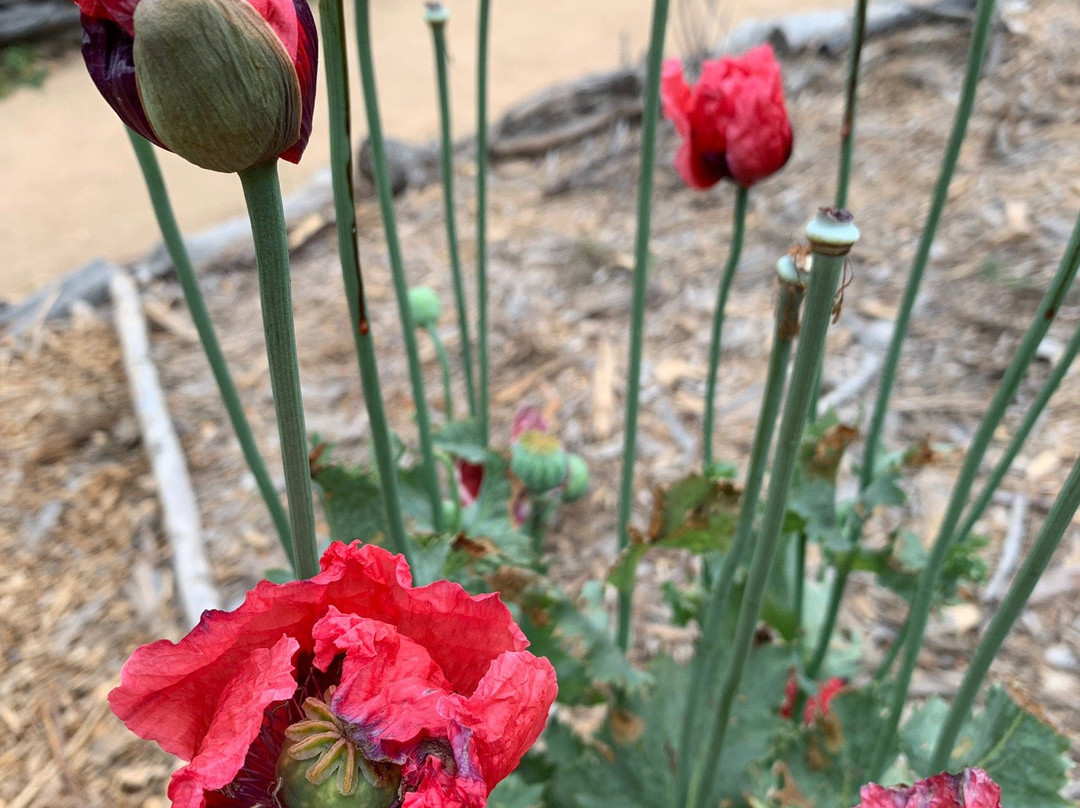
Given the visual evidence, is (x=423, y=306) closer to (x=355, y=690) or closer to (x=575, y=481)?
(x=575, y=481)

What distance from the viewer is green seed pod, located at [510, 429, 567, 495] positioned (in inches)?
41.1

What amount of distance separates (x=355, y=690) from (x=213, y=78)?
231mm

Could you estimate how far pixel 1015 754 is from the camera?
2.19 feet

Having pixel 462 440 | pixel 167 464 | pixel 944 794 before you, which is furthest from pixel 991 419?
pixel 167 464

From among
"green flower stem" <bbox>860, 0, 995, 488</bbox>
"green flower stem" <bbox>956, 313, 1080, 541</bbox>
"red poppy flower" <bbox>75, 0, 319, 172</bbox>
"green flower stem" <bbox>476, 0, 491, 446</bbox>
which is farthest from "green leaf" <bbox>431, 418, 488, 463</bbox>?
"red poppy flower" <bbox>75, 0, 319, 172</bbox>

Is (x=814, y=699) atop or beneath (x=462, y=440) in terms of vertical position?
beneath

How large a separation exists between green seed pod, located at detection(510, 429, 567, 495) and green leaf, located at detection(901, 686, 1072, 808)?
0.47 meters

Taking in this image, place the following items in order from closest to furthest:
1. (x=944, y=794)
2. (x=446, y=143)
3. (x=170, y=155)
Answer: (x=944, y=794) → (x=446, y=143) → (x=170, y=155)

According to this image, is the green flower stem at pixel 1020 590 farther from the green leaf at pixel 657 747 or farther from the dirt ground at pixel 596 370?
the dirt ground at pixel 596 370

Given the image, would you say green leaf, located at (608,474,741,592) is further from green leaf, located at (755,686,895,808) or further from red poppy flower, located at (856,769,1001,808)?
red poppy flower, located at (856,769,1001,808)

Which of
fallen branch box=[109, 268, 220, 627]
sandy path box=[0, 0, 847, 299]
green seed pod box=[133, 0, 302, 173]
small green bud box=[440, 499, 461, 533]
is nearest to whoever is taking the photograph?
green seed pod box=[133, 0, 302, 173]

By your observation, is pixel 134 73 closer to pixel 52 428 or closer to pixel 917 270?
pixel 917 270

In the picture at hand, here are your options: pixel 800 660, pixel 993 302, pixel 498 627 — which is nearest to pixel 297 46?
pixel 498 627

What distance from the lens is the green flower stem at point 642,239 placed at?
60cm
